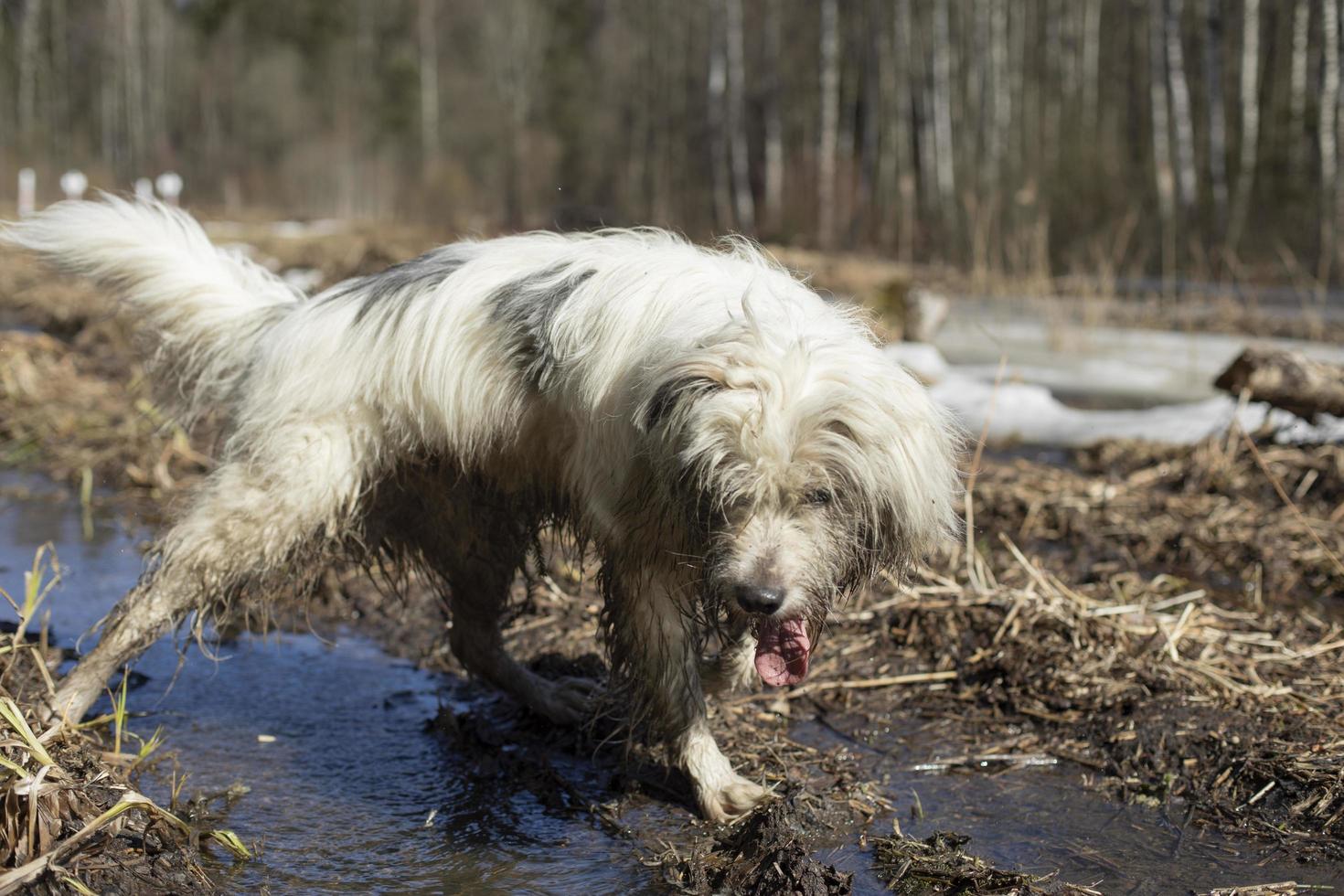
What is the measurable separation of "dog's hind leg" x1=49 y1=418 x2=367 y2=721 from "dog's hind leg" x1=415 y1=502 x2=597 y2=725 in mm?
401

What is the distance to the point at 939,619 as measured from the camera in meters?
4.56

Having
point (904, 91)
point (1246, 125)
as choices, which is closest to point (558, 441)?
point (1246, 125)

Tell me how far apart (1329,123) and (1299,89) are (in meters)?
4.58

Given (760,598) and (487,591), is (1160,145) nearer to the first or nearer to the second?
(487,591)

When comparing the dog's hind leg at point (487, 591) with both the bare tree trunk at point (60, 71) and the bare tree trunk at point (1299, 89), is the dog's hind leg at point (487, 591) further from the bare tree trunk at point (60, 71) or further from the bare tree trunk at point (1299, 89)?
the bare tree trunk at point (60, 71)

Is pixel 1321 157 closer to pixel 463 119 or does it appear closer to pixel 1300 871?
pixel 1300 871

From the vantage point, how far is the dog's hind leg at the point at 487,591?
3.93 meters

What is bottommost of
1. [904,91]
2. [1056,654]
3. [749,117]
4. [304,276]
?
[1056,654]

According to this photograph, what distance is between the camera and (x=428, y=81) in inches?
1467

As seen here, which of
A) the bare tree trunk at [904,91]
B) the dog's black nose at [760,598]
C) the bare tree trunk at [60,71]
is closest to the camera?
the dog's black nose at [760,598]

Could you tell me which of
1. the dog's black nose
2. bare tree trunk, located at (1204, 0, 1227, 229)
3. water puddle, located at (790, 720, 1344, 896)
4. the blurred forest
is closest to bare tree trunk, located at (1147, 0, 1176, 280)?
the blurred forest

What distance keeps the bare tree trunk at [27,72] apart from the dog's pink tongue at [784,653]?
35399 millimetres

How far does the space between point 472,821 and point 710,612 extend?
93 centimetres

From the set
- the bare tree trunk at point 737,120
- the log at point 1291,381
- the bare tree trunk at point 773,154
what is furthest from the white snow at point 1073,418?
the bare tree trunk at point 737,120
